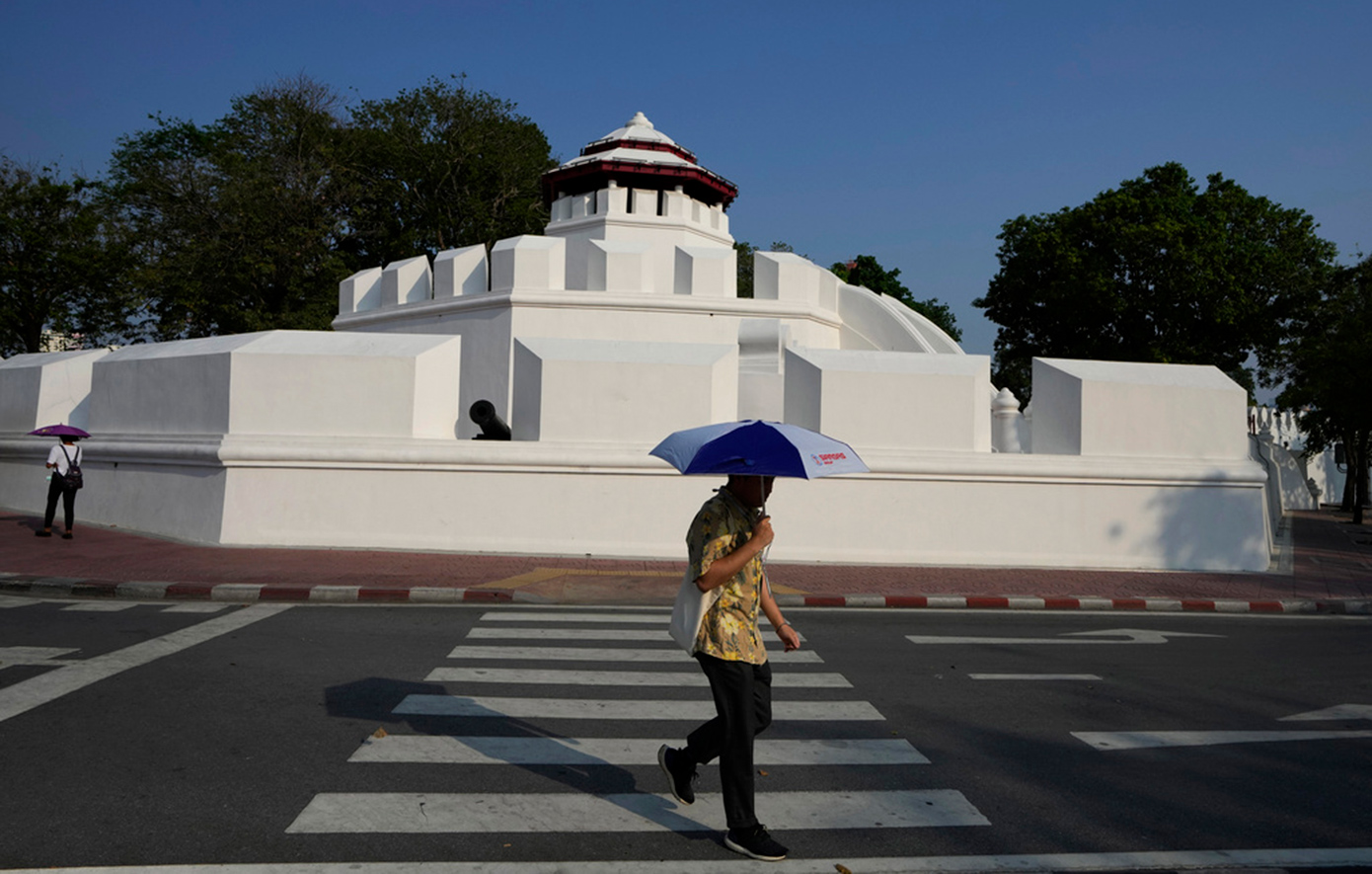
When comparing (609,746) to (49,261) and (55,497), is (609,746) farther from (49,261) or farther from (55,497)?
(49,261)

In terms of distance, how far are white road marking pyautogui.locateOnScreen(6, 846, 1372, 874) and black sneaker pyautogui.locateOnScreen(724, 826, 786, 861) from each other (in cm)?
3

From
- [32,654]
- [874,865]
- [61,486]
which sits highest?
[61,486]

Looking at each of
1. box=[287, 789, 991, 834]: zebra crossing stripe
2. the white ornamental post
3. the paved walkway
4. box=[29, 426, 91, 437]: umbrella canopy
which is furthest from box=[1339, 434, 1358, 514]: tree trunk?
box=[29, 426, 91, 437]: umbrella canopy

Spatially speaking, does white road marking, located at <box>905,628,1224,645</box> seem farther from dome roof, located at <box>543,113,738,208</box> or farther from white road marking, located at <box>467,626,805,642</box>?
dome roof, located at <box>543,113,738,208</box>

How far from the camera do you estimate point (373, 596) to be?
10516mm

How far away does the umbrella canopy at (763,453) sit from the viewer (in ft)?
13.7

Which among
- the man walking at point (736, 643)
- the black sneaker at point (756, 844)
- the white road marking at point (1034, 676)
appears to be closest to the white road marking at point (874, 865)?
the black sneaker at point (756, 844)

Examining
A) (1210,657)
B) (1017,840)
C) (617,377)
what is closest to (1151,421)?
(1210,657)

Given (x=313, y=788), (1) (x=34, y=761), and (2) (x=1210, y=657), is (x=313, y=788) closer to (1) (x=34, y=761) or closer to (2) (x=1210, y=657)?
(1) (x=34, y=761)

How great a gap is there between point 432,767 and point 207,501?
10443mm

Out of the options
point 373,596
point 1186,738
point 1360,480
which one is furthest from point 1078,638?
point 1360,480

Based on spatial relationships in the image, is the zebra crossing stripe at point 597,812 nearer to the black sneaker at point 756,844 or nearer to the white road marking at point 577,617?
the black sneaker at point 756,844

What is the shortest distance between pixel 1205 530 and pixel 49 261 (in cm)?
3327

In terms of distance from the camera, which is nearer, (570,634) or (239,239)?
(570,634)
